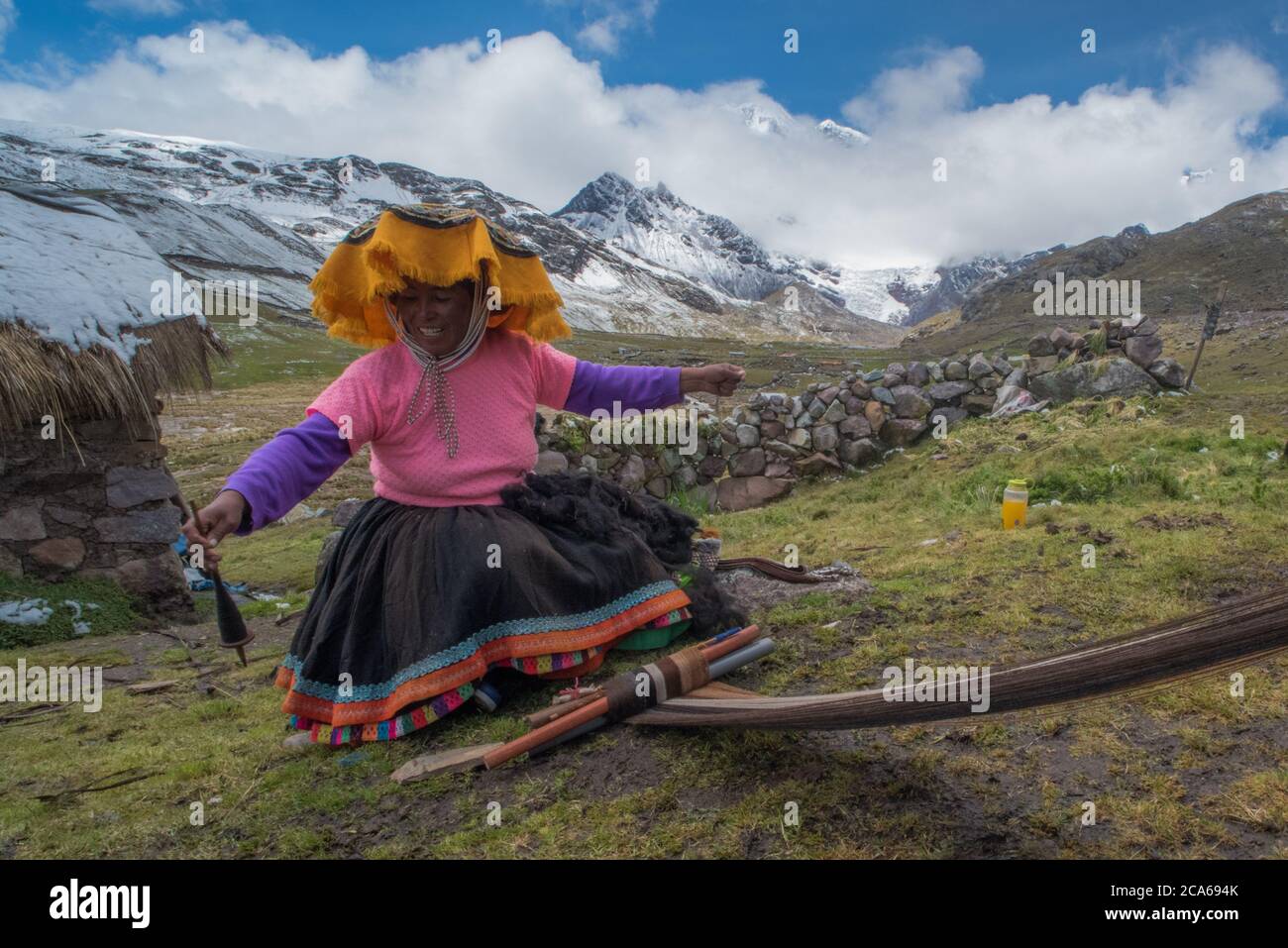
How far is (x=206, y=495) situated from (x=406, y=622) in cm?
1325

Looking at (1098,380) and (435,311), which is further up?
(1098,380)

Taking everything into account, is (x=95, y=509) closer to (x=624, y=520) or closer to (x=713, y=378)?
(x=624, y=520)

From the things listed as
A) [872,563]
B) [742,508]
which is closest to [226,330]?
[742,508]

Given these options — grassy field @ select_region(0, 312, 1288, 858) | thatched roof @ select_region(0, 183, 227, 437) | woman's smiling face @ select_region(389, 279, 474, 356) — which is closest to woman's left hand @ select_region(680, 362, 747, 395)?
woman's smiling face @ select_region(389, 279, 474, 356)

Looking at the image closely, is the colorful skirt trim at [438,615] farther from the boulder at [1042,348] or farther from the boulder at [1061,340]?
the boulder at [1061,340]

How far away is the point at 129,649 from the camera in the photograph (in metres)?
5.56

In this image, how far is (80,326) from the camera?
6484 mm

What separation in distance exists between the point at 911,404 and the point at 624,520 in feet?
26.7

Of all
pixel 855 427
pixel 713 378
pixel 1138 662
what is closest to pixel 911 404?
pixel 855 427

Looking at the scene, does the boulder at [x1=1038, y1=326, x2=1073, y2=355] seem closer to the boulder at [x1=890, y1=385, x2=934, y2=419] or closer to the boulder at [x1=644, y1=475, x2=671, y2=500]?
the boulder at [x1=890, y1=385, x2=934, y2=419]

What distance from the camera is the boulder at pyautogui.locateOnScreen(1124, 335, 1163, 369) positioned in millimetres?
10016

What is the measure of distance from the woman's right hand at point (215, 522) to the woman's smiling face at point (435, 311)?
110 centimetres

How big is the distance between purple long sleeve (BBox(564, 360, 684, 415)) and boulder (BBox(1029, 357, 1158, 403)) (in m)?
8.41

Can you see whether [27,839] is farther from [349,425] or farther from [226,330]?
[226,330]
